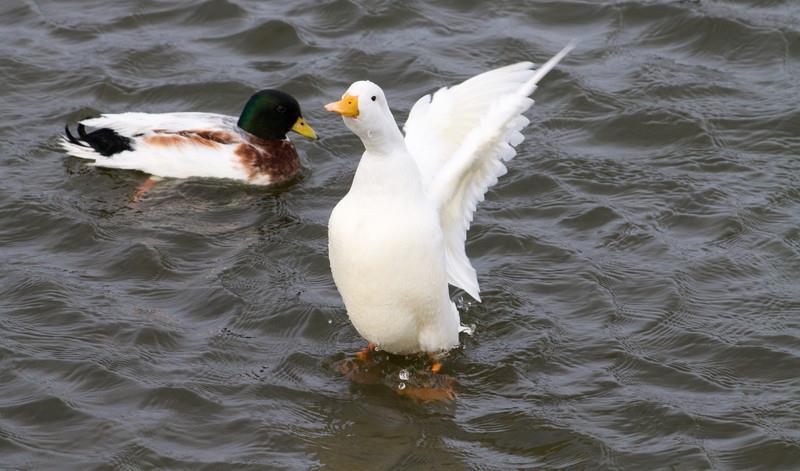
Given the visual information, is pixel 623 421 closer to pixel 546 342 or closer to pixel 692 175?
pixel 546 342

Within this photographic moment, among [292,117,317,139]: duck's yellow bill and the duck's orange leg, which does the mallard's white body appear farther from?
[292,117,317,139]: duck's yellow bill

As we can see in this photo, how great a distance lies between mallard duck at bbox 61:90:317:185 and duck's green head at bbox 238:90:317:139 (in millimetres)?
12

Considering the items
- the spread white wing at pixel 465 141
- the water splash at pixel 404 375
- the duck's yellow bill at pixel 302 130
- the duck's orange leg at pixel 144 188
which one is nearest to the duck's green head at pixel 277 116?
the duck's yellow bill at pixel 302 130

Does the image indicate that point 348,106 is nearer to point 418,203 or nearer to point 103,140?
point 418,203

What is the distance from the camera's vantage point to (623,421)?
24.0 ft

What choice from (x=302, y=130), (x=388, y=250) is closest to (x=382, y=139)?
(x=388, y=250)

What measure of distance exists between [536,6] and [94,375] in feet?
22.1

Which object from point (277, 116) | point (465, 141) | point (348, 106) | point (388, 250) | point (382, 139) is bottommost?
point (277, 116)

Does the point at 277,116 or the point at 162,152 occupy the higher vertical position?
the point at 277,116

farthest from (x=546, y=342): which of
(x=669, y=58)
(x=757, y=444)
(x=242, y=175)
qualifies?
(x=669, y=58)

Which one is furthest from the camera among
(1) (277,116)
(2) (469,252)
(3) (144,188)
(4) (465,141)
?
(1) (277,116)

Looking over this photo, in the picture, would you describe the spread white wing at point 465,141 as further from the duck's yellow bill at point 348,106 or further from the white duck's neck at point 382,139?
the duck's yellow bill at point 348,106

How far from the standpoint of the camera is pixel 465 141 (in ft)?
24.5

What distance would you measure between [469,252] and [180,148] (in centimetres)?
269
